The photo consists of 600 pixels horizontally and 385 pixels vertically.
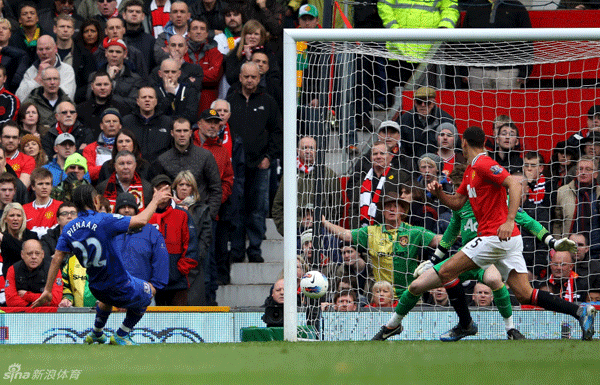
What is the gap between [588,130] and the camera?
8.73 m

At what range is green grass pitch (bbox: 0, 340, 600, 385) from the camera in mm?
5539

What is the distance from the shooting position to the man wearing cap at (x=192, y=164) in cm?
935

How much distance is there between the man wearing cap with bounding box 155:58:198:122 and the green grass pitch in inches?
187

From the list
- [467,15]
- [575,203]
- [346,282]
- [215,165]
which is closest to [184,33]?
[215,165]

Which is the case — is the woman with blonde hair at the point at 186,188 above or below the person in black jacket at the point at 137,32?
below

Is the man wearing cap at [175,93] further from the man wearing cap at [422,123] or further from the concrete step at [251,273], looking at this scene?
the man wearing cap at [422,123]

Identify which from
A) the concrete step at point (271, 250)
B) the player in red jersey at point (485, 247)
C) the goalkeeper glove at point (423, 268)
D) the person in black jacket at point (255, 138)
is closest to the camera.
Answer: the player in red jersey at point (485, 247)

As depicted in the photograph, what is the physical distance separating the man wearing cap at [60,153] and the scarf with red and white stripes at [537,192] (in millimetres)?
4804

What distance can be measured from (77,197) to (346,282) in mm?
2581

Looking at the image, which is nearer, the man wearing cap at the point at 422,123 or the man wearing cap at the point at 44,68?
the man wearing cap at the point at 422,123

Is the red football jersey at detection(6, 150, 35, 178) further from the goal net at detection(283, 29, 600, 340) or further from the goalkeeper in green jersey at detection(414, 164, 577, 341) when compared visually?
the goalkeeper in green jersey at detection(414, 164, 577, 341)

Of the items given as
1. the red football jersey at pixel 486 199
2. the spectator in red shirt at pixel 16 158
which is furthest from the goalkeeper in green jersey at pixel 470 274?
the spectator in red shirt at pixel 16 158

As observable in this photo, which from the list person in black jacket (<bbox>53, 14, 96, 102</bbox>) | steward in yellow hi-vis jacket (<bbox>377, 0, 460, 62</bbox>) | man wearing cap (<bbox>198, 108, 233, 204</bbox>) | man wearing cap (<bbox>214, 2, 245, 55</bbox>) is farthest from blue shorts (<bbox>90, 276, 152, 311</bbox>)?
steward in yellow hi-vis jacket (<bbox>377, 0, 460, 62</bbox>)

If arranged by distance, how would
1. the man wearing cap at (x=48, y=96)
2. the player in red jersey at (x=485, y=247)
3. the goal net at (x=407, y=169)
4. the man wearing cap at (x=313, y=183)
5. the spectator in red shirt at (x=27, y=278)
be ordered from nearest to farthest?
the player in red jersey at (x=485, y=247), the goal net at (x=407, y=169), the man wearing cap at (x=313, y=183), the spectator in red shirt at (x=27, y=278), the man wearing cap at (x=48, y=96)
